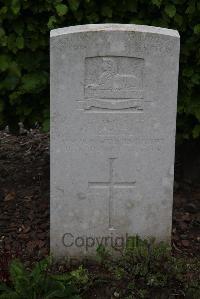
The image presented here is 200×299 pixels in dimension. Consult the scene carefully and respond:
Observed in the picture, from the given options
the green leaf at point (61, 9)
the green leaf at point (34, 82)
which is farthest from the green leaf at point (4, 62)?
the green leaf at point (61, 9)

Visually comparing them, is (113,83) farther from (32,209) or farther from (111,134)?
(32,209)

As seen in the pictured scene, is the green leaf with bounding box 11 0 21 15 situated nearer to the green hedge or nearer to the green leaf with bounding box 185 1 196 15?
the green hedge

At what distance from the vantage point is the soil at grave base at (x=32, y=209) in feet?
15.8

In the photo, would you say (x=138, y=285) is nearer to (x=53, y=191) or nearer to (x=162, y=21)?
(x=53, y=191)

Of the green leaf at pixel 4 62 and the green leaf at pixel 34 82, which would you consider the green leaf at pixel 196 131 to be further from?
the green leaf at pixel 4 62

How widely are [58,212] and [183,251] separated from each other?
107cm

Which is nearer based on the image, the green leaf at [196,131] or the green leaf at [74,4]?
the green leaf at [74,4]

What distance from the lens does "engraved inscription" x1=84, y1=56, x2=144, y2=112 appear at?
4.12 metres

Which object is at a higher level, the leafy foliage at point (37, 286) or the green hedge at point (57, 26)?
the green hedge at point (57, 26)

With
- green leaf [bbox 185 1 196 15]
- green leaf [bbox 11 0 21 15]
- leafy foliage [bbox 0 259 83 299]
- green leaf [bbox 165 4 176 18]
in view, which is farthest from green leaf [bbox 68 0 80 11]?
leafy foliage [bbox 0 259 83 299]

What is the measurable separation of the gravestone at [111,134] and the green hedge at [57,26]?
0.67 meters

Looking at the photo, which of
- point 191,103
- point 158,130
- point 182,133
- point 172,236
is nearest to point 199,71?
point 191,103

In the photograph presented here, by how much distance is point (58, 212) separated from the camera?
4.42 meters

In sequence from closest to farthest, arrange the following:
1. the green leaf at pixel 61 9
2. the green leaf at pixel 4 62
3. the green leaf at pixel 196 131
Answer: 1. the green leaf at pixel 61 9
2. the green leaf at pixel 4 62
3. the green leaf at pixel 196 131
